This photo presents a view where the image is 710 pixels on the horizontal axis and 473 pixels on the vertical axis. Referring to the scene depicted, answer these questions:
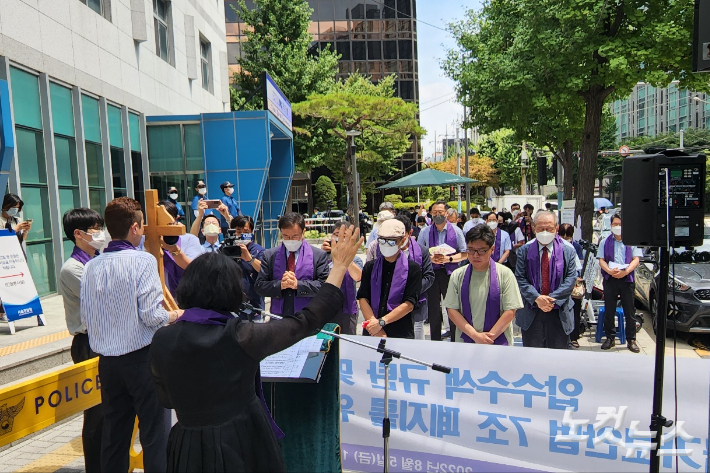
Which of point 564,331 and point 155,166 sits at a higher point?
point 155,166

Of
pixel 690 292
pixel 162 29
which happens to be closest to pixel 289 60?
pixel 162 29

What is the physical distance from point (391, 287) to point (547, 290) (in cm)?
181

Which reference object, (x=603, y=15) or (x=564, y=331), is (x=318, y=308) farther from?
(x=603, y=15)

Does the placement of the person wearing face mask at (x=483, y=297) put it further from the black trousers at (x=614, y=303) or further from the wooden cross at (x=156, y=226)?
the black trousers at (x=614, y=303)

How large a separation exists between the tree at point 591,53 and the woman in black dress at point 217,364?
38.9 ft

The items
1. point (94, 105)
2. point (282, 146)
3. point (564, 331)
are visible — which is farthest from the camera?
point (282, 146)

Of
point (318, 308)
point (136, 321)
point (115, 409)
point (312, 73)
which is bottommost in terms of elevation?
point (115, 409)

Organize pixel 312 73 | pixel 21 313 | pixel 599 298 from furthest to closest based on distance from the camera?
1. pixel 312 73
2. pixel 599 298
3. pixel 21 313

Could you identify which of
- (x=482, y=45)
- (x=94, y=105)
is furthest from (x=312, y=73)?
(x=94, y=105)

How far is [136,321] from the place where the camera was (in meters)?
3.52

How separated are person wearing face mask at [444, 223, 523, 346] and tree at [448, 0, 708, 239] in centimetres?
918

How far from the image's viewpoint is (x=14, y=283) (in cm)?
754

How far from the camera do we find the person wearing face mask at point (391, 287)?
16.6 feet

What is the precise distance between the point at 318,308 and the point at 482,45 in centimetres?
1708
